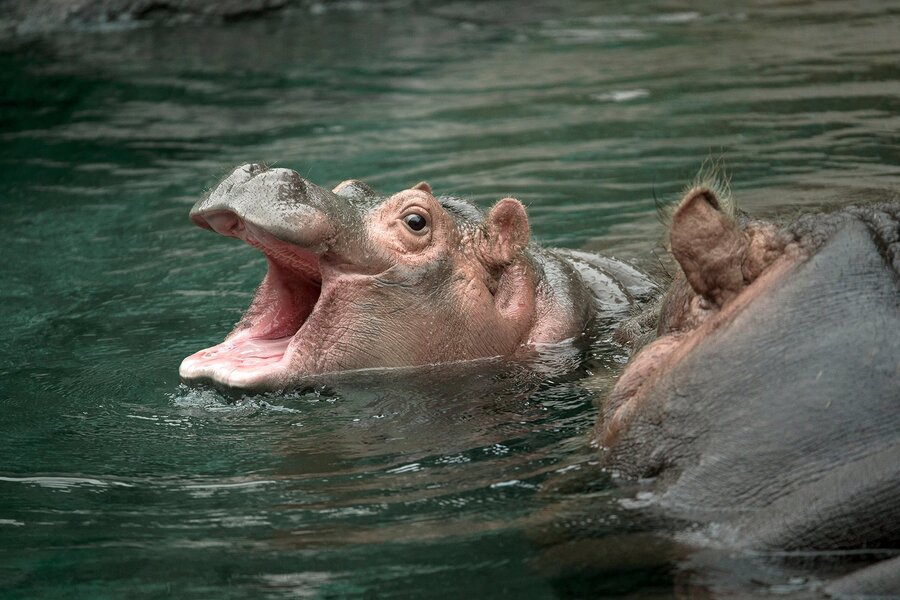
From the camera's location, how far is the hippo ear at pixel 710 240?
3.45 m

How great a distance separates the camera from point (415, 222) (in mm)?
5219

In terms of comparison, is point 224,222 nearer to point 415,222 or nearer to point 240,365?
point 240,365

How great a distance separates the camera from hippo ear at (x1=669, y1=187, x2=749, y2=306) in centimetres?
345

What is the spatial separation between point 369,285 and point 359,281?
0.04 m

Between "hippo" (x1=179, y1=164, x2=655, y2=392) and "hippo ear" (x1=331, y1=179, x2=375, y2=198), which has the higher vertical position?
"hippo ear" (x1=331, y1=179, x2=375, y2=198)

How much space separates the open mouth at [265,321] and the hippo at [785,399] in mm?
1756

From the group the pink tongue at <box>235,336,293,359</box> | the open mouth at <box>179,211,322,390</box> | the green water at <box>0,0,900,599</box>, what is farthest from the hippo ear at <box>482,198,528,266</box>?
the pink tongue at <box>235,336,293,359</box>

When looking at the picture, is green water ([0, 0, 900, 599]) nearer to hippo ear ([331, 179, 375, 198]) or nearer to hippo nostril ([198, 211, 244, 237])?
hippo nostril ([198, 211, 244, 237])

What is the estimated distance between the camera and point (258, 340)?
5.21m

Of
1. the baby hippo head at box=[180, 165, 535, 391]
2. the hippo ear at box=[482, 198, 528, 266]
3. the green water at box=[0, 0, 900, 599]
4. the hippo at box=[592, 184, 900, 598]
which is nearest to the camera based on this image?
the hippo at box=[592, 184, 900, 598]

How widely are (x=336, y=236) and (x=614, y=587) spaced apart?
2.09 metres

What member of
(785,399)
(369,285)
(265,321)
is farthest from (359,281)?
(785,399)

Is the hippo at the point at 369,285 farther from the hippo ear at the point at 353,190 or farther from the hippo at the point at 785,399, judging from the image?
the hippo at the point at 785,399

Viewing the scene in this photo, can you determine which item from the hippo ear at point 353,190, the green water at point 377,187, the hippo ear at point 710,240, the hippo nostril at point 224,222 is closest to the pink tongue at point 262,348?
the green water at point 377,187
